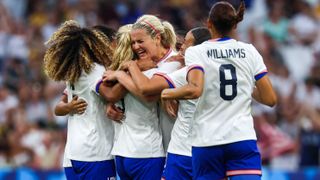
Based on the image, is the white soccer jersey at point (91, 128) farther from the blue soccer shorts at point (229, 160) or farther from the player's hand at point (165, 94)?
the blue soccer shorts at point (229, 160)

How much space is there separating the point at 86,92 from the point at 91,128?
33cm

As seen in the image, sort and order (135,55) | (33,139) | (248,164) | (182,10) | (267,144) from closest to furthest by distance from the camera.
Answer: (248,164) → (135,55) → (267,144) → (33,139) → (182,10)

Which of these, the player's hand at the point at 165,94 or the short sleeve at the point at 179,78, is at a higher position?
the short sleeve at the point at 179,78

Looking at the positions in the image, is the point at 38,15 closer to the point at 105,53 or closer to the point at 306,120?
the point at 306,120

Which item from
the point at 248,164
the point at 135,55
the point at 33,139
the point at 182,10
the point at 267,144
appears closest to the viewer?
the point at 248,164

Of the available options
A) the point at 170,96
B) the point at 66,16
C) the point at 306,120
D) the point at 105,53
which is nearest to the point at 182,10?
the point at 66,16

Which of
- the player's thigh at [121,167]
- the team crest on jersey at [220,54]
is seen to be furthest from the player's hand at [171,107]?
the team crest on jersey at [220,54]

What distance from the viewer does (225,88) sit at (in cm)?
724

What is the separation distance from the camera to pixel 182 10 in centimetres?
1653

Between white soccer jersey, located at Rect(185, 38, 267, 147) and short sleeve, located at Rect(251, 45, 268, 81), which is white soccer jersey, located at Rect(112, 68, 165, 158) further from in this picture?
short sleeve, located at Rect(251, 45, 268, 81)

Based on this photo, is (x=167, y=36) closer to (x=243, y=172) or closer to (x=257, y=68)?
(x=257, y=68)

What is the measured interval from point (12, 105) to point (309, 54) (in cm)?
510

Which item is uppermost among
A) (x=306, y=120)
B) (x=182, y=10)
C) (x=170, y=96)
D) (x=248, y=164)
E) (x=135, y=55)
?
(x=182, y=10)

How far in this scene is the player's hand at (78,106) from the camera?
829cm
